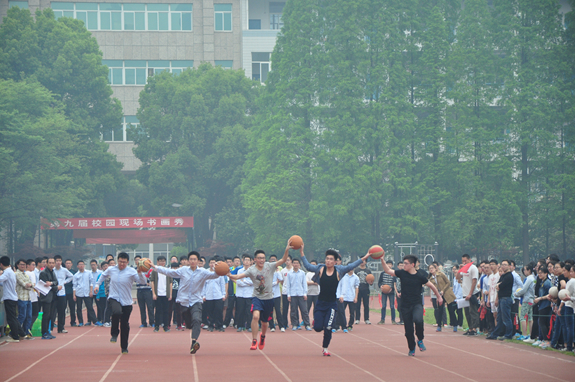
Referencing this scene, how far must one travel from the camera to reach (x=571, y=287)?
13055mm

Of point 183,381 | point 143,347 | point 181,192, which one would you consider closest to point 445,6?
point 181,192

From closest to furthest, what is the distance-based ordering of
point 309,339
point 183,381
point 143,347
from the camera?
point 183,381, point 143,347, point 309,339

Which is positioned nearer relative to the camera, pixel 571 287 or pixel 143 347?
pixel 571 287

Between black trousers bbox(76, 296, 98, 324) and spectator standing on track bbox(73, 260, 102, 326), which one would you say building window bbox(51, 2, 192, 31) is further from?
black trousers bbox(76, 296, 98, 324)

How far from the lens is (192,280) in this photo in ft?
43.8

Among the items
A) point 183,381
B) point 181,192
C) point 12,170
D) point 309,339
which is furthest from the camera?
point 181,192

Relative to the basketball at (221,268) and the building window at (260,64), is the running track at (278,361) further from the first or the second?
the building window at (260,64)

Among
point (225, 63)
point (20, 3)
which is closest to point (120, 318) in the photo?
point (225, 63)

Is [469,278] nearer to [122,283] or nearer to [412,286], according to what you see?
[412,286]

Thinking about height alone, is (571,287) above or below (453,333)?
above

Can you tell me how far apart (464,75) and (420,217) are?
816 centimetres

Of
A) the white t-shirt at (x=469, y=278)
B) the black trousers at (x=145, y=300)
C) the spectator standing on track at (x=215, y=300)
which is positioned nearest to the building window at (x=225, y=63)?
the black trousers at (x=145, y=300)

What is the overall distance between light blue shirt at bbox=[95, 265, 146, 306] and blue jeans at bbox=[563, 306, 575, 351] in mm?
7942

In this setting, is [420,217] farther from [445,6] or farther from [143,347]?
[143,347]
